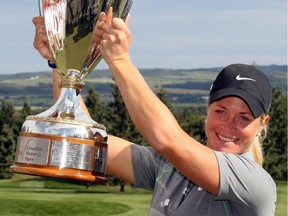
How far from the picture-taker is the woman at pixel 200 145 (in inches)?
121

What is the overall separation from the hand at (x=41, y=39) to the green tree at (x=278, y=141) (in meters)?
49.1

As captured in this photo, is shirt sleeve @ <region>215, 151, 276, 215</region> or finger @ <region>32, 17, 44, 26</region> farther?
finger @ <region>32, 17, 44, 26</region>

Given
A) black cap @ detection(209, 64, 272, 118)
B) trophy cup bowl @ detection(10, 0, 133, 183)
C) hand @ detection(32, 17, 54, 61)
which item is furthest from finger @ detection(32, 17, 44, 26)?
black cap @ detection(209, 64, 272, 118)

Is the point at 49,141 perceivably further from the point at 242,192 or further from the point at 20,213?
the point at 20,213

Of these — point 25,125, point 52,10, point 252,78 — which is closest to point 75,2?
point 52,10

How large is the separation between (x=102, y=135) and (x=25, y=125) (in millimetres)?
360

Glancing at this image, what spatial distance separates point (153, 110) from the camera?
10.00 ft

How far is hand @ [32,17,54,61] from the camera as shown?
12.5 ft

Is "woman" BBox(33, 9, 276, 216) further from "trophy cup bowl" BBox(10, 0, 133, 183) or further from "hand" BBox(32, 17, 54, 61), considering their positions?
"trophy cup bowl" BBox(10, 0, 133, 183)

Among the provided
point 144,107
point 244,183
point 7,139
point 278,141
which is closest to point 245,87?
point 244,183

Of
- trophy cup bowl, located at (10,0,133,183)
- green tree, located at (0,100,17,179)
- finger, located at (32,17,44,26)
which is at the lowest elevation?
green tree, located at (0,100,17,179)

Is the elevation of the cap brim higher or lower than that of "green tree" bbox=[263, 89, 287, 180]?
higher

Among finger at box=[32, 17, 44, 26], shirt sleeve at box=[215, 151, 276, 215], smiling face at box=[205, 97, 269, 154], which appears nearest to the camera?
shirt sleeve at box=[215, 151, 276, 215]

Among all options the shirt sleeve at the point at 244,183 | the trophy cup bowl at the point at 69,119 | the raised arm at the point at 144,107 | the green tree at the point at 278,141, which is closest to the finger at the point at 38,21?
the trophy cup bowl at the point at 69,119
